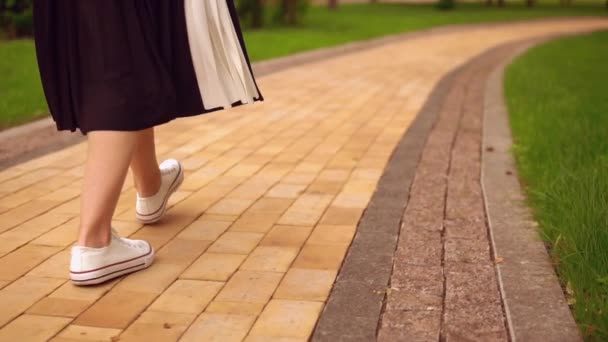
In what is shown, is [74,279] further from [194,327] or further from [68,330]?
[194,327]

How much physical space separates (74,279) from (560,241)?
73.7 inches

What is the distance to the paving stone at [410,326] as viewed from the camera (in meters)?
2.36

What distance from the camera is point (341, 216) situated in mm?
3693

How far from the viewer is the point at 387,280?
284 centimetres

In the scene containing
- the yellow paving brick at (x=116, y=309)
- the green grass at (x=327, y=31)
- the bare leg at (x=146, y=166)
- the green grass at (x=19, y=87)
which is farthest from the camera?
the green grass at (x=327, y=31)

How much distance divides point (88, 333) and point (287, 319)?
0.62 metres

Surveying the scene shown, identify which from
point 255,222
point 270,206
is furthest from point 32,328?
point 270,206

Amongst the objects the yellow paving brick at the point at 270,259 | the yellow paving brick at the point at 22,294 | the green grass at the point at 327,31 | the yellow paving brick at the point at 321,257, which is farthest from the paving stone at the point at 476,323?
the green grass at the point at 327,31

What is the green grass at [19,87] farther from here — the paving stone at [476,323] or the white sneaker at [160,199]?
the paving stone at [476,323]

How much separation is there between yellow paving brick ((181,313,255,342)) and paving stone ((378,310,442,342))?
0.43 m

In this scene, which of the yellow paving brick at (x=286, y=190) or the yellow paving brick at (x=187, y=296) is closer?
the yellow paving brick at (x=187, y=296)

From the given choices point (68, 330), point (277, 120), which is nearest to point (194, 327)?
point (68, 330)

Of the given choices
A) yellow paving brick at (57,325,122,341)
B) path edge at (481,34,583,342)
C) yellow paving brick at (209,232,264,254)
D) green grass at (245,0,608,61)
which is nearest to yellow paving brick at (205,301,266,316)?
yellow paving brick at (57,325,122,341)

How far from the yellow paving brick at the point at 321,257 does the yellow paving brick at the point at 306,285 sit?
6cm
